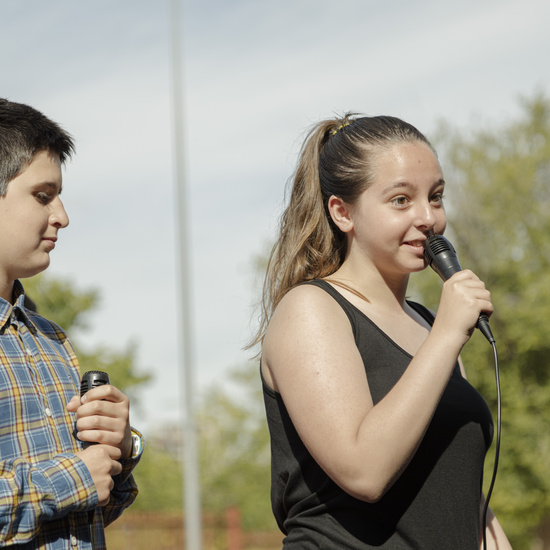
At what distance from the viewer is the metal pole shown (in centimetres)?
1237

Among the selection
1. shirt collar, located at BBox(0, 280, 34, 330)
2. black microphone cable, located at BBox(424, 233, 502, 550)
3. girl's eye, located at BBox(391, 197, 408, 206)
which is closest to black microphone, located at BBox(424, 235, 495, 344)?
black microphone cable, located at BBox(424, 233, 502, 550)

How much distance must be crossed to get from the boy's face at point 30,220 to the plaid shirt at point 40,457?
14cm

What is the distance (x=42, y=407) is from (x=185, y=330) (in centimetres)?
1130

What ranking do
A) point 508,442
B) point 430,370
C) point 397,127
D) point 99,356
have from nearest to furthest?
point 430,370 → point 397,127 → point 508,442 → point 99,356

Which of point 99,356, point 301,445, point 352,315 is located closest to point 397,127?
point 352,315

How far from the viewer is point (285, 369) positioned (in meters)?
2.28

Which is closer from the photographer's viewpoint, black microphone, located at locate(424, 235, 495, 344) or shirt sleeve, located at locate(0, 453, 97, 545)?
shirt sleeve, located at locate(0, 453, 97, 545)

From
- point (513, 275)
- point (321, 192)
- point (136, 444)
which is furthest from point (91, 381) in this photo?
point (513, 275)

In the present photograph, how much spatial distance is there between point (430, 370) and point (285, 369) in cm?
41

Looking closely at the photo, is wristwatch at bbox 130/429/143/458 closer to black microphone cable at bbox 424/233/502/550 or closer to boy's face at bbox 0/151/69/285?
boy's face at bbox 0/151/69/285

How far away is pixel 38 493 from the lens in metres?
2.08

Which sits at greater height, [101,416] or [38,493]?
[101,416]

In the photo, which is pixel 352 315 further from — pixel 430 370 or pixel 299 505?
pixel 299 505

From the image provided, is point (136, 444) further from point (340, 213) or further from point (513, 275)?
point (513, 275)
